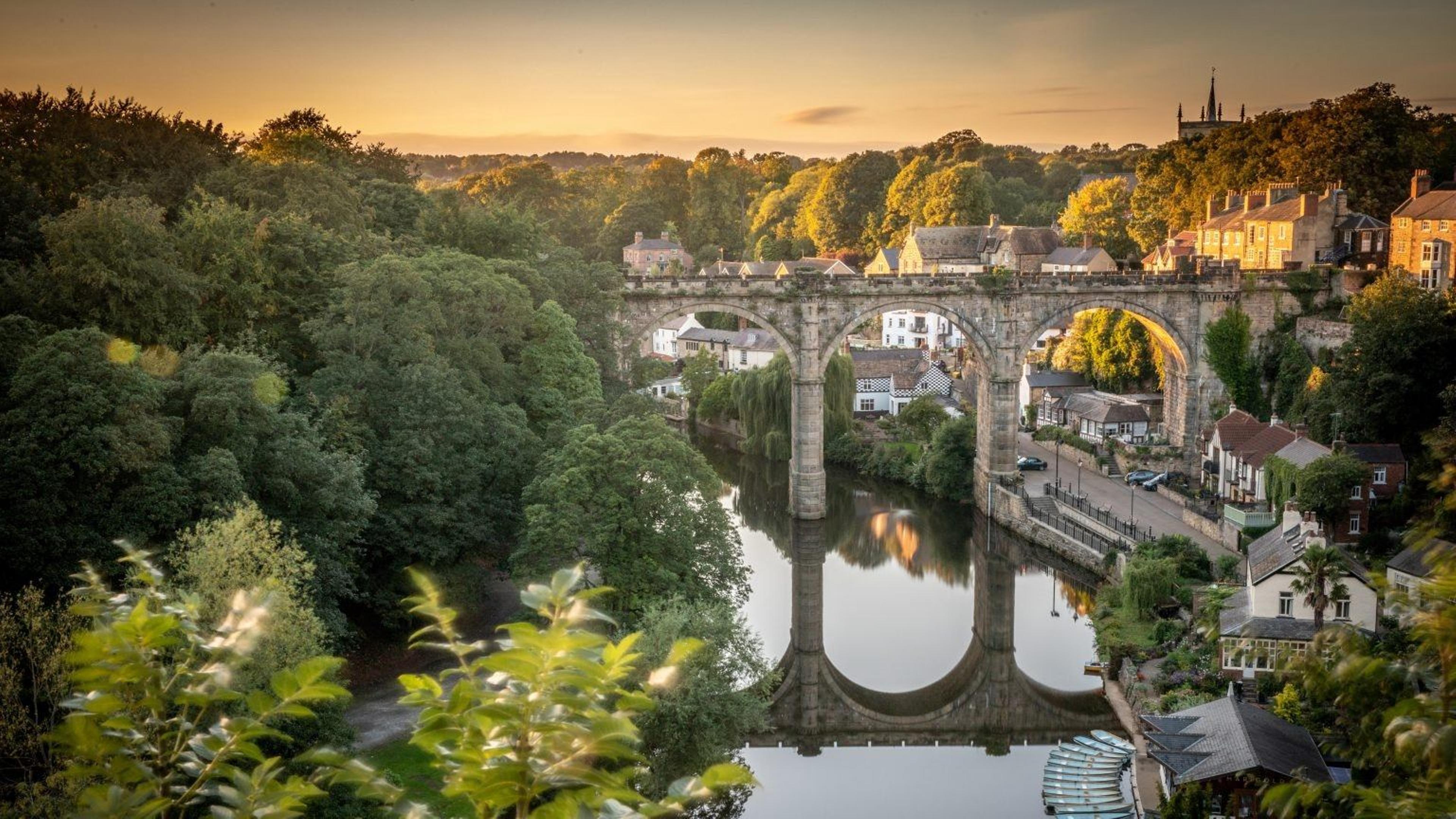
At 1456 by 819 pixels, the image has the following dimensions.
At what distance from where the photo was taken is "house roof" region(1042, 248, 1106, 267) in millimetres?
61438

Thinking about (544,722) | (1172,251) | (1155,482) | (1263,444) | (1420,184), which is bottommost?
(1155,482)

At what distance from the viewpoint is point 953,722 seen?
28.5m

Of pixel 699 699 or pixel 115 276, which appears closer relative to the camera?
pixel 699 699

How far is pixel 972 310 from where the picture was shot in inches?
1763

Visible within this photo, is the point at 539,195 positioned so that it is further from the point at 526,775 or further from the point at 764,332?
the point at 526,775

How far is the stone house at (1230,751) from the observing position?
19844 millimetres

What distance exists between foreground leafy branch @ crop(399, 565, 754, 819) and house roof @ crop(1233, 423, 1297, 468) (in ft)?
117

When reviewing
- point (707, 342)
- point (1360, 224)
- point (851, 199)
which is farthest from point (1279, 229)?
point (851, 199)

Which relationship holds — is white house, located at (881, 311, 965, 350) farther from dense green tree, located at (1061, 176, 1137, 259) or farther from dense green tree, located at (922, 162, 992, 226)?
dense green tree, located at (922, 162, 992, 226)

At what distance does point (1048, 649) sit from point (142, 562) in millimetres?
28698

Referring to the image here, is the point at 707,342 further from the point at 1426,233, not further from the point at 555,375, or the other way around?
the point at 1426,233

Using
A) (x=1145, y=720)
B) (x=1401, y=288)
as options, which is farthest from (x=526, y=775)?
(x=1401, y=288)

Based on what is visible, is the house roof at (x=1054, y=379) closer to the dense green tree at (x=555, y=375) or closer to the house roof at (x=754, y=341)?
the house roof at (x=754, y=341)

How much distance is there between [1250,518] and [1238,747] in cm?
1539
